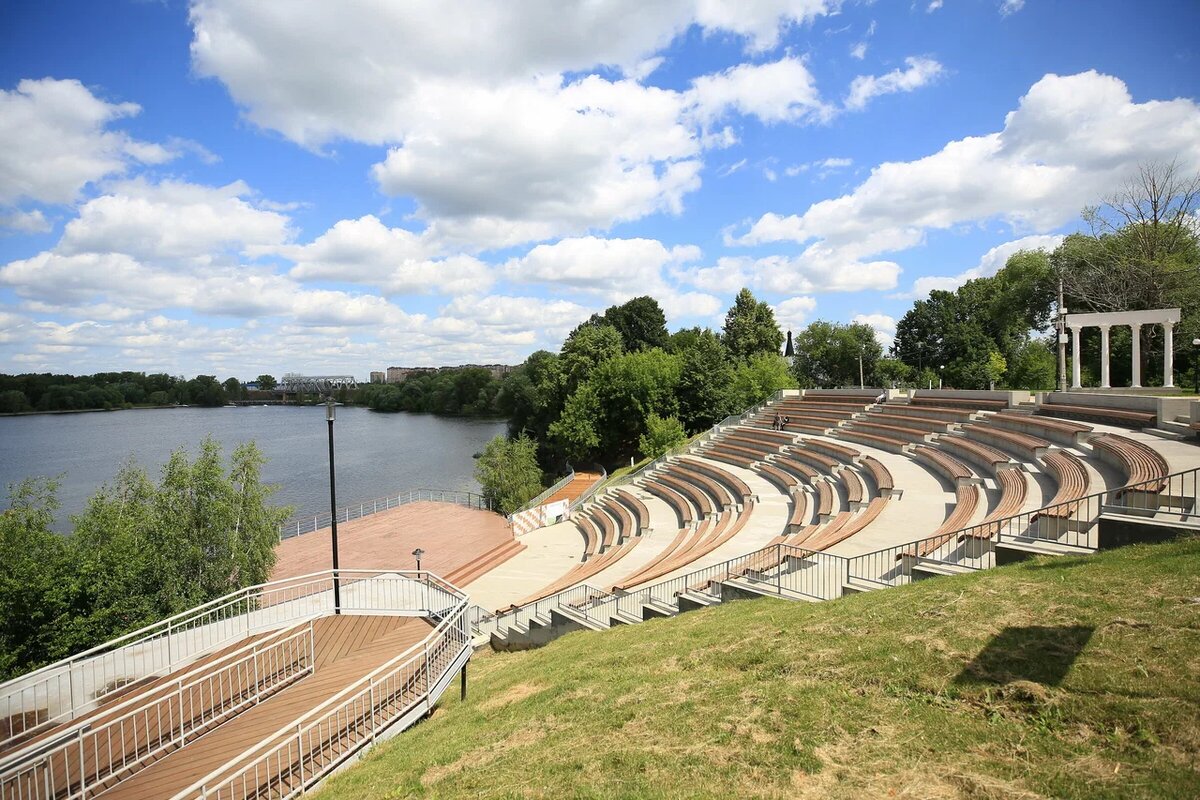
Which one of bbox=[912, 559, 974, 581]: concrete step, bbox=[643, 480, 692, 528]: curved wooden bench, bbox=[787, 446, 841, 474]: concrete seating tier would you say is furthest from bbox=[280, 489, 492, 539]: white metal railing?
bbox=[912, 559, 974, 581]: concrete step

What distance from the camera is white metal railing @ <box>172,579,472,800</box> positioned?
7211 mm

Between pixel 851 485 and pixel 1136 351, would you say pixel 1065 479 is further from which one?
pixel 1136 351

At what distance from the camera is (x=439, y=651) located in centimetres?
1027

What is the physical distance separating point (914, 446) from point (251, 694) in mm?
25404

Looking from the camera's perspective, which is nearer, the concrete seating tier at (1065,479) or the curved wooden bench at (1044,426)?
the concrete seating tier at (1065,479)

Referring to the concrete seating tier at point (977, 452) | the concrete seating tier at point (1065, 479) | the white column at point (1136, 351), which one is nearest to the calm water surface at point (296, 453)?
the concrete seating tier at point (1065, 479)

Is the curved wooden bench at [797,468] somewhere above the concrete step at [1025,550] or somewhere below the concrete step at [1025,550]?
below

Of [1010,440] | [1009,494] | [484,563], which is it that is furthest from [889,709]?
[484,563]

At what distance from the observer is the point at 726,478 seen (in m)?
27.9

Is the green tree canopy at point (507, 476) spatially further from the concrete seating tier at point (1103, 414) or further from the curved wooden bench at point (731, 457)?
the concrete seating tier at point (1103, 414)

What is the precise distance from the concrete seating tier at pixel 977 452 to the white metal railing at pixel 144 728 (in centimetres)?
2027

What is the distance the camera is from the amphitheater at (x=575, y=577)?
818 cm

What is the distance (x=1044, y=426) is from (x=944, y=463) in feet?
13.0

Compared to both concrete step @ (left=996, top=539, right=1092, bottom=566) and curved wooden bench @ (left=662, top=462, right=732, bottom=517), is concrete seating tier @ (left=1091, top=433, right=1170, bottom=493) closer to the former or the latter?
concrete step @ (left=996, top=539, right=1092, bottom=566)
